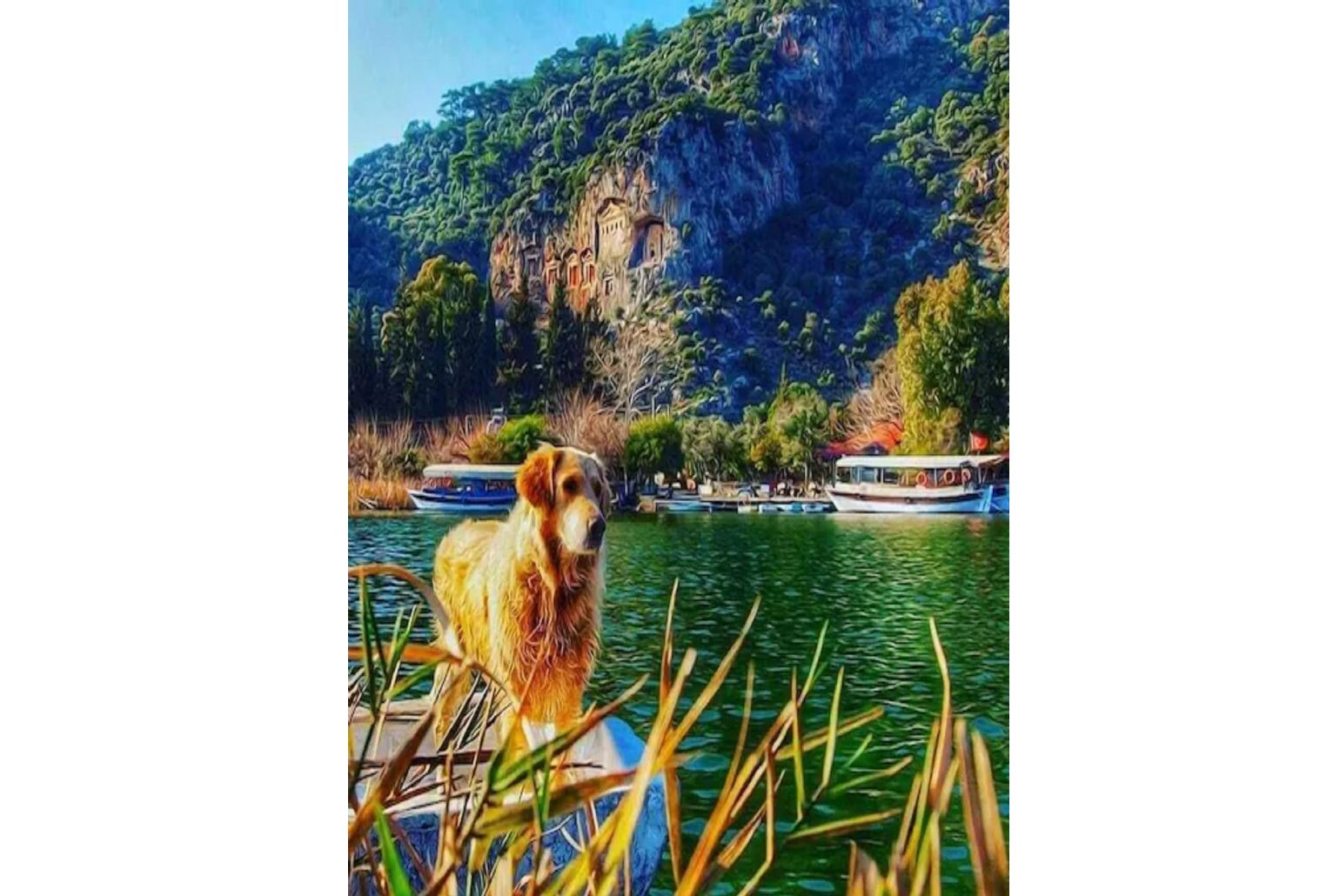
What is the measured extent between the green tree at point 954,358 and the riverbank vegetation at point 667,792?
0.50 meters

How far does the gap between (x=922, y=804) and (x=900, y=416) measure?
0.94 m

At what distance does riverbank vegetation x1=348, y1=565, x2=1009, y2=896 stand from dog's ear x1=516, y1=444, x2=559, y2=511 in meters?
0.41

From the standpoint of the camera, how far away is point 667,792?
9.89 ft

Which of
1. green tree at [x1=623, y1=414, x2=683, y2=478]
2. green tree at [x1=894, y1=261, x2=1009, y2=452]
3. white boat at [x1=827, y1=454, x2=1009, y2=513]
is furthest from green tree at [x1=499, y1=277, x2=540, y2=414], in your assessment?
green tree at [x1=894, y1=261, x2=1009, y2=452]

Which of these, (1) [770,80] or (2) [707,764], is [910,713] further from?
(1) [770,80]

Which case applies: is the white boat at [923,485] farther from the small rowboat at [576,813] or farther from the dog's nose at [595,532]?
the small rowboat at [576,813]

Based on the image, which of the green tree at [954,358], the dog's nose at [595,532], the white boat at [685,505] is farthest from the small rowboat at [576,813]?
the green tree at [954,358]

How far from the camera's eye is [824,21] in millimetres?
3174

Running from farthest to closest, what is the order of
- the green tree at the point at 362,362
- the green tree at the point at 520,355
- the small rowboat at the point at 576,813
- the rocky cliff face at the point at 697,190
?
the green tree at the point at 362,362
the green tree at the point at 520,355
the rocky cliff face at the point at 697,190
the small rowboat at the point at 576,813

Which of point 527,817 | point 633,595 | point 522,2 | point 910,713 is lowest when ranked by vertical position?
point 527,817

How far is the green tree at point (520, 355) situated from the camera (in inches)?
132

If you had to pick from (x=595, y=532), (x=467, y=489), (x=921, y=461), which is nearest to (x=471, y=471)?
(x=467, y=489)

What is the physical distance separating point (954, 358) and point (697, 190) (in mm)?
850
